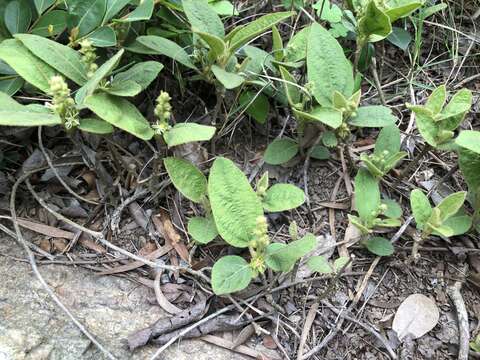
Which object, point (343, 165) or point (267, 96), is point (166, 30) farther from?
point (343, 165)

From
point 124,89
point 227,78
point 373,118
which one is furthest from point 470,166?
point 124,89

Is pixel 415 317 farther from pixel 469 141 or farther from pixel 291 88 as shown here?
pixel 291 88

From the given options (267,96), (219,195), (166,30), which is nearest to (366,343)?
(219,195)

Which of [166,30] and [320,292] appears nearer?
[320,292]

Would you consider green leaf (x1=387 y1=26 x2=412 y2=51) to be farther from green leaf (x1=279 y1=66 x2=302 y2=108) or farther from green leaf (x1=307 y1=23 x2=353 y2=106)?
green leaf (x1=279 y1=66 x2=302 y2=108)

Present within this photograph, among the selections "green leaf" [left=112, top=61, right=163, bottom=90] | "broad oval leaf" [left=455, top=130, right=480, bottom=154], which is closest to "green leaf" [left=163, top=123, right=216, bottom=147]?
"green leaf" [left=112, top=61, right=163, bottom=90]

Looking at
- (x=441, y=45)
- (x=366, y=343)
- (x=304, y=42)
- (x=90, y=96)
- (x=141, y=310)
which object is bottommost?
(x=366, y=343)

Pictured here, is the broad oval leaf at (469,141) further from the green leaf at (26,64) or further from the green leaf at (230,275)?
the green leaf at (26,64)

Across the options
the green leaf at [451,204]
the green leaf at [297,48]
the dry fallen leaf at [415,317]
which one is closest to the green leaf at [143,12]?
the green leaf at [297,48]
